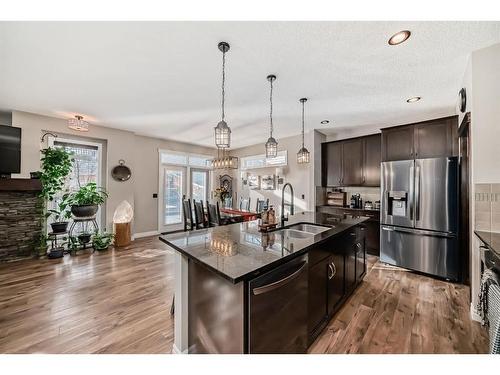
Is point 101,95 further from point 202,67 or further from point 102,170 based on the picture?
point 102,170

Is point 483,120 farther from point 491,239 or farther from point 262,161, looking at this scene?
point 262,161

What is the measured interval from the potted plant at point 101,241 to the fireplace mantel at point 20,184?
4.18 feet

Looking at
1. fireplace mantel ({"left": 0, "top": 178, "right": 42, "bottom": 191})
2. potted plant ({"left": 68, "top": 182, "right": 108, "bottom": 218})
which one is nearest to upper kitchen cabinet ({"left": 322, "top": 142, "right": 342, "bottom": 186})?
potted plant ({"left": 68, "top": 182, "right": 108, "bottom": 218})

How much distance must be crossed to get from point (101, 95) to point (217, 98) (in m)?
1.69

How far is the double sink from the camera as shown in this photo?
2.17 m

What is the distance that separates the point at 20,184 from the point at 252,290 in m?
4.53

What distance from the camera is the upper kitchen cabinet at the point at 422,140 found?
3121 mm

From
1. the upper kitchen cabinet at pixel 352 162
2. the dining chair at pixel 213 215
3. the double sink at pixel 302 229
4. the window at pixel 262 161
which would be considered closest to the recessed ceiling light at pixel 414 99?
the upper kitchen cabinet at pixel 352 162

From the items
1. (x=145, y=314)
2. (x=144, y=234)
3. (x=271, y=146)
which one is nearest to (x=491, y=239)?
(x=271, y=146)

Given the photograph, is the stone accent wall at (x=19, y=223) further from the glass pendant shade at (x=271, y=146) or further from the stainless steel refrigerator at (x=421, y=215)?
the stainless steel refrigerator at (x=421, y=215)

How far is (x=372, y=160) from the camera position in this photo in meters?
4.17

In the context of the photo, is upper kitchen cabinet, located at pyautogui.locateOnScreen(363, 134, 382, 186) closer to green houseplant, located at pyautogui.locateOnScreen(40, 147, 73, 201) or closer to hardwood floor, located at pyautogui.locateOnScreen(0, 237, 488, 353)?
hardwood floor, located at pyautogui.locateOnScreen(0, 237, 488, 353)

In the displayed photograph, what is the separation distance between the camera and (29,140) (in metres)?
3.73
